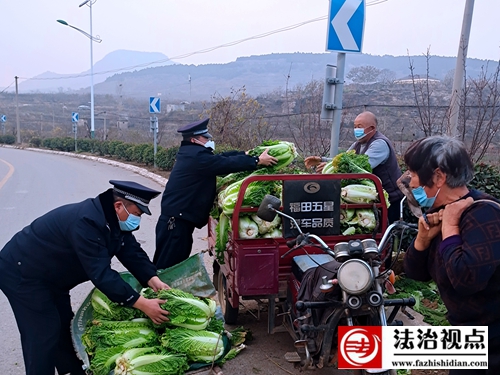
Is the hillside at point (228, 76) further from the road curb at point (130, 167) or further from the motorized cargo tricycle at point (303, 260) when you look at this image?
the motorized cargo tricycle at point (303, 260)

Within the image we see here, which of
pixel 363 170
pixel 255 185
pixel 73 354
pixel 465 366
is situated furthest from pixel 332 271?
pixel 73 354

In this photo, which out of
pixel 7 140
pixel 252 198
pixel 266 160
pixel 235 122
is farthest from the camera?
pixel 7 140

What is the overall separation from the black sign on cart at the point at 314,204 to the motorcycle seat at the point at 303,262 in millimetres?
→ 261

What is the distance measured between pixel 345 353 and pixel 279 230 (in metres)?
1.61

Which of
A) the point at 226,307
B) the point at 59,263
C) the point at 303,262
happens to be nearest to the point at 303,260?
the point at 303,262

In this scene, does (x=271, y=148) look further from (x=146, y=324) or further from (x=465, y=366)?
(x=465, y=366)

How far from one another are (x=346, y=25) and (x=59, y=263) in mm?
4523

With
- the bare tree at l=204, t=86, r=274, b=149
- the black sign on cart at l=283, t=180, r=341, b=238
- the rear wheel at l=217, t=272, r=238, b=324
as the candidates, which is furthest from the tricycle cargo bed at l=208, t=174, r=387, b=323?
the bare tree at l=204, t=86, r=274, b=149

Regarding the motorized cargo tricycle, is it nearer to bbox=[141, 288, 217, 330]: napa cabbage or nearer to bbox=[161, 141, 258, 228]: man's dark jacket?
bbox=[141, 288, 217, 330]: napa cabbage

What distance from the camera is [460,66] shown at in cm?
666

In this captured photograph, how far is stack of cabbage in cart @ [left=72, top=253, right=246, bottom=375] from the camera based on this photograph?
3.63 m

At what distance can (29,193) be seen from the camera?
1423 cm

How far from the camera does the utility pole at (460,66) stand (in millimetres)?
6590

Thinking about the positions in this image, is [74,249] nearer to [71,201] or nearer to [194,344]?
[194,344]
